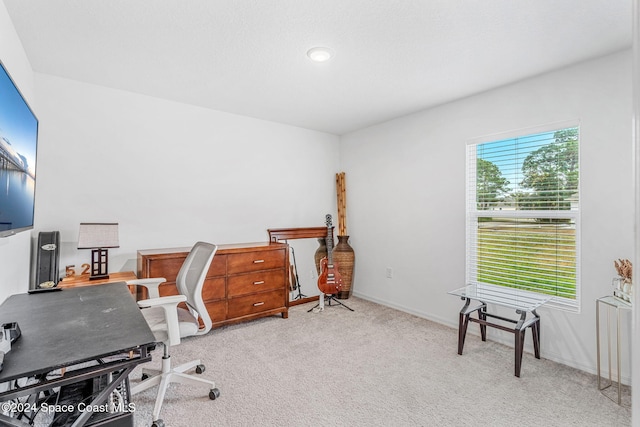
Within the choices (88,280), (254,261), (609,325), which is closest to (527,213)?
(609,325)

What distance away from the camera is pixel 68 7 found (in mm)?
1812

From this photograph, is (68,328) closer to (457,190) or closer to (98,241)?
(98,241)

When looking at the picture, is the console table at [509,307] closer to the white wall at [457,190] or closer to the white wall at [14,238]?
the white wall at [457,190]

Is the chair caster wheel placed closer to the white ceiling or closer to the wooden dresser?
the wooden dresser

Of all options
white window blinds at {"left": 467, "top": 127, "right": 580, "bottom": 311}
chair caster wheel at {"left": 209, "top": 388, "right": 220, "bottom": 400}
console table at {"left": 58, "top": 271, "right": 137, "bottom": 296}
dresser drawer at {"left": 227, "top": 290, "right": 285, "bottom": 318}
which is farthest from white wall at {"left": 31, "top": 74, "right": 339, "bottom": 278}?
white window blinds at {"left": 467, "top": 127, "right": 580, "bottom": 311}

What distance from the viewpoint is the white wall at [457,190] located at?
7.51 feet

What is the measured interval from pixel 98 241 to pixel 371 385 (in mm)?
2429

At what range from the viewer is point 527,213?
2.78 metres

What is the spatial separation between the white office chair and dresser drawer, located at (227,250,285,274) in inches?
31.7

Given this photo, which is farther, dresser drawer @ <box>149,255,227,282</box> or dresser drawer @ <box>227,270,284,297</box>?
dresser drawer @ <box>227,270,284,297</box>

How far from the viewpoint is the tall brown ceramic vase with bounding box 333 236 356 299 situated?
14.2 feet

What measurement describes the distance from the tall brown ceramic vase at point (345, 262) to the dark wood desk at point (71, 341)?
2.96 meters

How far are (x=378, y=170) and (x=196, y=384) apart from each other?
310 cm

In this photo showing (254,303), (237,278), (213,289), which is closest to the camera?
(213,289)
